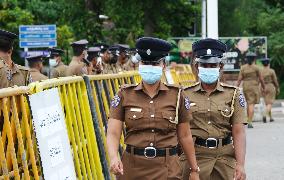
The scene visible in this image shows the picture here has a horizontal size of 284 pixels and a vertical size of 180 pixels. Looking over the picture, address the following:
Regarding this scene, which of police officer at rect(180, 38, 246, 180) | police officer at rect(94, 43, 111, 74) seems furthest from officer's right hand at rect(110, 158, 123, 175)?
police officer at rect(94, 43, 111, 74)

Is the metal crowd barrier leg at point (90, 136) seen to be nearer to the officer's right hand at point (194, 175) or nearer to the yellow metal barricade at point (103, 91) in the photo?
the yellow metal barricade at point (103, 91)

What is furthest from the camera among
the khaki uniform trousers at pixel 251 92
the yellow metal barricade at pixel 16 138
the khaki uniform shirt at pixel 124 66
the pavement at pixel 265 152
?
the khaki uniform trousers at pixel 251 92

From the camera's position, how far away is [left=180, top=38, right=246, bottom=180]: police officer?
695 cm

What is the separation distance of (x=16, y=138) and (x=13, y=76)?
2.15 meters

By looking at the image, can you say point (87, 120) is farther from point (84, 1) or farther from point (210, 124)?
point (84, 1)

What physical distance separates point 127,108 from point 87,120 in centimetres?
277

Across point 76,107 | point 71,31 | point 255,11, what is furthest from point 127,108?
point 255,11

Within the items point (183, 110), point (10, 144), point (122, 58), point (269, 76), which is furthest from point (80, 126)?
point (269, 76)

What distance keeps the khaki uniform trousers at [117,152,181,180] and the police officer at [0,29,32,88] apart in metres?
2.55

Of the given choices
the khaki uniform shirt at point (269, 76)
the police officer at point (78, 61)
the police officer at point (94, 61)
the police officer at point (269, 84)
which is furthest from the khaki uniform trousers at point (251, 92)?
the police officer at point (78, 61)

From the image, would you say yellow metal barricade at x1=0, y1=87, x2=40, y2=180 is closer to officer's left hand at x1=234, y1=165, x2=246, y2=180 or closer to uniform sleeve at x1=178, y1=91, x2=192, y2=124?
uniform sleeve at x1=178, y1=91, x2=192, y2=124

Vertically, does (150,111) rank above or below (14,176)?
above

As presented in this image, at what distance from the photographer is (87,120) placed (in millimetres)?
8938

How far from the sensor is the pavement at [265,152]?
11797 millimetres
